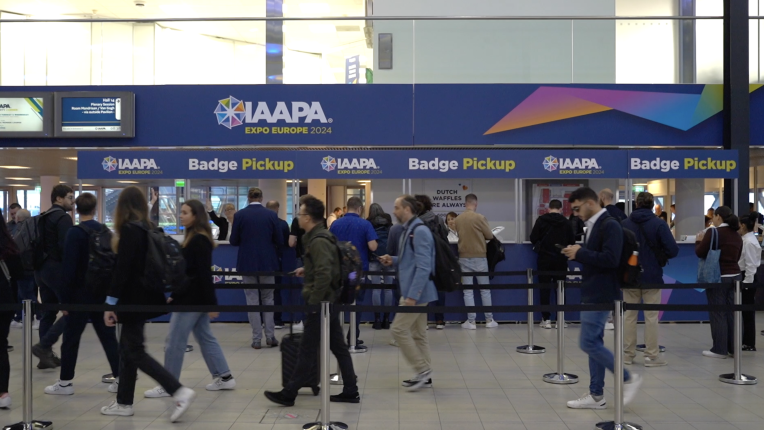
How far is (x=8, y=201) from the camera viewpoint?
24.3m

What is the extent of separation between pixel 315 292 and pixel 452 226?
17.9 feet

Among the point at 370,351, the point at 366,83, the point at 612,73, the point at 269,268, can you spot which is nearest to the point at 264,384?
the point at 370,351

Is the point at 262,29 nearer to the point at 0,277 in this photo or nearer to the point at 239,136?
the point at 239,136

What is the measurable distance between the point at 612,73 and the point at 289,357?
7.21 meters

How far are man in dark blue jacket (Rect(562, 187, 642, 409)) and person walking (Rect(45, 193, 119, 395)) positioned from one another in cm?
379

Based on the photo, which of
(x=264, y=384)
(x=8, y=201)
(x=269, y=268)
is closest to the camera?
(x=264, y=384)

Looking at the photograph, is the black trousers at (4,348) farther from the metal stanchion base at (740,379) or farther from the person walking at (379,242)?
the metal stanchion base at (740,379)

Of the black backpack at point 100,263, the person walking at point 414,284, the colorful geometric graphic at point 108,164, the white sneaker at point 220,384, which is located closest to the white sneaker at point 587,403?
the person walking at point 414,284

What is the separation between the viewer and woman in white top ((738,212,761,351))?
8.31 meters

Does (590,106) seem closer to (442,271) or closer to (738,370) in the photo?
(738,370)

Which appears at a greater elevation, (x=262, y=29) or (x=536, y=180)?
(x=262, y=29)

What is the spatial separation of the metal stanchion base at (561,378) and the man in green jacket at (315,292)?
1936 millimetres

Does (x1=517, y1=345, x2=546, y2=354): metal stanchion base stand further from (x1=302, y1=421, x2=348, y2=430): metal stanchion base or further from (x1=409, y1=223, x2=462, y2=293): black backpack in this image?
(x1=302, y1=421, x2=348, y2=430): metal stanchion base

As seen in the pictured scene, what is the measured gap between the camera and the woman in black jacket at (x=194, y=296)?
18.6 ft
